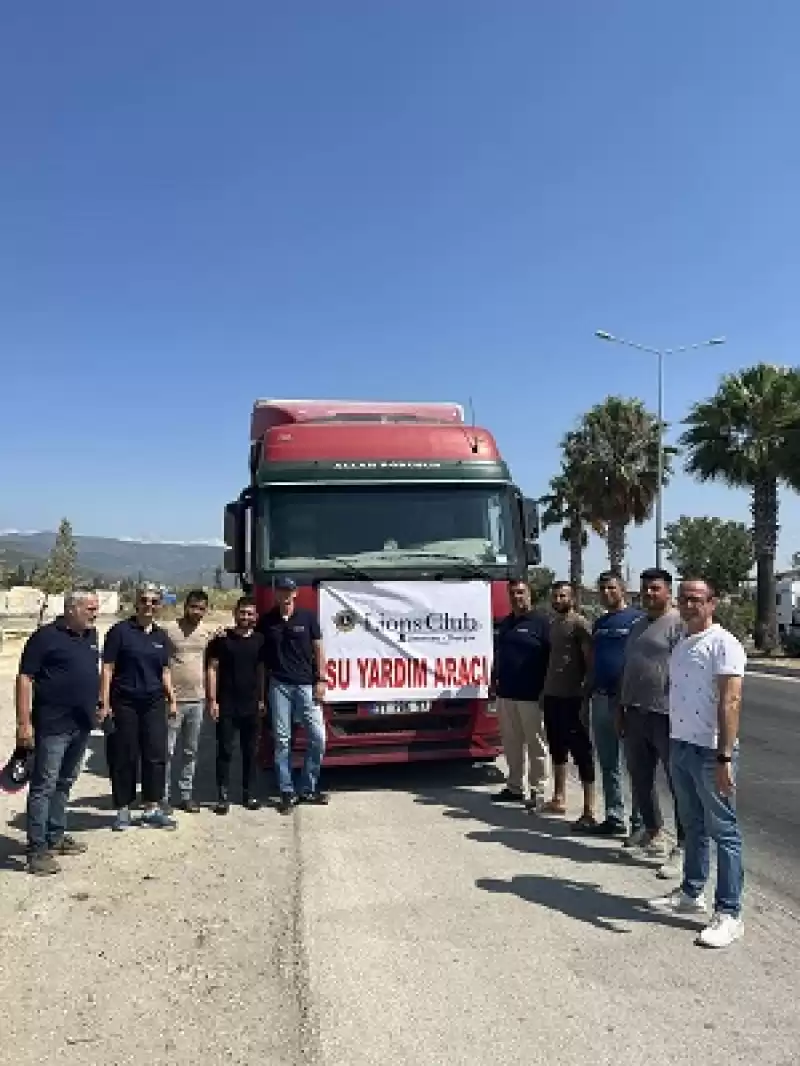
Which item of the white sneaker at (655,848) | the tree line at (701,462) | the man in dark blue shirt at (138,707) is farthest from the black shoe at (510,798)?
the tree line at (701,462)

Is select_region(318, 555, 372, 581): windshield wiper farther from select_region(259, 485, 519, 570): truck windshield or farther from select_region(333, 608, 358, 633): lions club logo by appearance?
select_region(333, 608, 358, 633): lions club logo

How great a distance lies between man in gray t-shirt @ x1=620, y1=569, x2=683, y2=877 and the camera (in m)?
5.89

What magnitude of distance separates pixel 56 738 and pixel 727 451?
93.1ft

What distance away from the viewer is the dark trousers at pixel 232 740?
7410 millimetres

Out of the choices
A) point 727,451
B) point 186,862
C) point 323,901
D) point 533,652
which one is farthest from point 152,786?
point 727,451

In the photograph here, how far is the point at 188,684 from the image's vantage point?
730 centimetres

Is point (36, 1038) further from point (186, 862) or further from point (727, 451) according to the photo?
point (727, 451)

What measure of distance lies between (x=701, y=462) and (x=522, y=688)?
26080 mm

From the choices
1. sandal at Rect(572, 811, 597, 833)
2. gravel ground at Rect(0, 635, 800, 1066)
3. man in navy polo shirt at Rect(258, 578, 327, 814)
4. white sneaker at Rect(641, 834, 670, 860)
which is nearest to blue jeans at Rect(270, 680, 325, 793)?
man in navy polo shirt at Rect(258, 578, 327, 814)

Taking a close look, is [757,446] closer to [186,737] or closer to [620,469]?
[620,469]

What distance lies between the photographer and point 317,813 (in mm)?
7359

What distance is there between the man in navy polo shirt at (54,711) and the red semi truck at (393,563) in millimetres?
1979

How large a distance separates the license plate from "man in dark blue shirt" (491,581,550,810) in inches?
25.4

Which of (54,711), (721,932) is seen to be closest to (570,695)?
(721,932)
